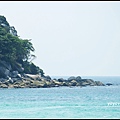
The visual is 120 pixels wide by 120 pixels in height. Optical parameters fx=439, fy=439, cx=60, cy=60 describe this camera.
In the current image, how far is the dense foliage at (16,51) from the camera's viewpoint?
85250 mm

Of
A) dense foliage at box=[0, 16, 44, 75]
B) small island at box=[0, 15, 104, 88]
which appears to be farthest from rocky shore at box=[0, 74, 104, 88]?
dense foliage at box=[0, 16, 44, 75]

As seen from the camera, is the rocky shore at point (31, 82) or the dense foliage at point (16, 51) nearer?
the rocky shore at point (31, 82)

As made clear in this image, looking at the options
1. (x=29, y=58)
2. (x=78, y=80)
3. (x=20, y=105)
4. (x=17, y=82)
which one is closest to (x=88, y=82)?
(x=78, y=80)

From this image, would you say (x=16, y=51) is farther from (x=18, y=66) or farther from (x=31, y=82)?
(x=31, y=82)

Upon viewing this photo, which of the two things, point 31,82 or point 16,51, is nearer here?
point 31,82

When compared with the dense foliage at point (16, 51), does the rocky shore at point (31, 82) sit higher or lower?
lower

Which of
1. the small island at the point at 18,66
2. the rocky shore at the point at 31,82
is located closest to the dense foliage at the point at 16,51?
the small island at the point at 18,66

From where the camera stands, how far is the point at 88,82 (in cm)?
9731

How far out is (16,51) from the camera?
87500 mm

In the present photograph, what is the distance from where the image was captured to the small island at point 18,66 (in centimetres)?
8106

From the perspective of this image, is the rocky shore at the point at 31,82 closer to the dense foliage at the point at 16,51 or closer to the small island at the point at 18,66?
the small island at the point at 18,66

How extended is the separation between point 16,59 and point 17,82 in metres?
7.97

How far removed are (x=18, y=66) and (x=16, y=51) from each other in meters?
3.24

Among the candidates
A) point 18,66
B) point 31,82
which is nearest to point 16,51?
point 18,66
